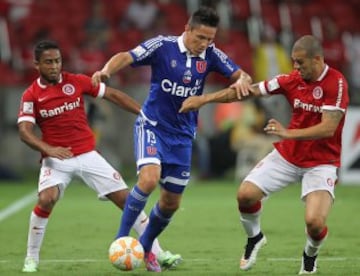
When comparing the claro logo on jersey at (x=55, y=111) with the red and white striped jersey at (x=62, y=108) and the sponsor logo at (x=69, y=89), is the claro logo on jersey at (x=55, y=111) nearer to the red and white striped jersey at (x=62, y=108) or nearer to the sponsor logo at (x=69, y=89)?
the red and white striped jersey at (x=62, y=108)

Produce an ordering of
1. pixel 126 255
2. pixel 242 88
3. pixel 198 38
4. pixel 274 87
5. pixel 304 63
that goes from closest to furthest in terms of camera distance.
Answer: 1. pixel 126 255
2. pixel 304 63
3. pixel 242 88
4. pixel 274 87
5. pixel 198 38

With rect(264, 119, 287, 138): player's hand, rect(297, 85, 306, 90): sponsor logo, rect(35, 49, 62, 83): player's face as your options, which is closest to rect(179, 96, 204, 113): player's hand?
rect(264, 119, 287, 138): player's hand

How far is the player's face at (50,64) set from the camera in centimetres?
1098

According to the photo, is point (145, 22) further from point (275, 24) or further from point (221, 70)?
point (221, 70)

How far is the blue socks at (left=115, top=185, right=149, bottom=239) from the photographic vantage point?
10492mm

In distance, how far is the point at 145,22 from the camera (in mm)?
23344

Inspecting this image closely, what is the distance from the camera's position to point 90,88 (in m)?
11.2

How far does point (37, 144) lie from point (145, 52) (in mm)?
1348

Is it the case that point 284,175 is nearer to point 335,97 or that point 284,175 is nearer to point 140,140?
point 335,97

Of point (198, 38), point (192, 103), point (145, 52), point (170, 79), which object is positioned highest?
point (198, 38)

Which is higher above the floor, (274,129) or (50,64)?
(50,64)

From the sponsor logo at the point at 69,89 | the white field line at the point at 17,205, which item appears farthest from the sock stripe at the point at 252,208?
the white field line at the point at 17,205

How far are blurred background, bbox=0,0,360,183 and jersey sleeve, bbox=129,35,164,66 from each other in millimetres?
9469

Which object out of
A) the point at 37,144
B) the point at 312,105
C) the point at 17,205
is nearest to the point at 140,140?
the point at 37,144
